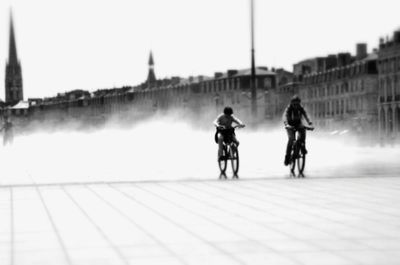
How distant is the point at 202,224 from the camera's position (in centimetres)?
975

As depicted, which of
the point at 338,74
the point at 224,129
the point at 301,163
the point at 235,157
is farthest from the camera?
the point at 338,74

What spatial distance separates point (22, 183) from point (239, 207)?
20.7ft

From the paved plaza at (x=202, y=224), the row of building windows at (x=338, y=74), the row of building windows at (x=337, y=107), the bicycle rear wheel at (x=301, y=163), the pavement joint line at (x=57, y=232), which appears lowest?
the paved plaza at (x=202, y=224)

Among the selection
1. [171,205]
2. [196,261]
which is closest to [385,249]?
[196,261]

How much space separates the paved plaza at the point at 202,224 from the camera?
7566 millimetres

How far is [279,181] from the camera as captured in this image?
16.3 meters

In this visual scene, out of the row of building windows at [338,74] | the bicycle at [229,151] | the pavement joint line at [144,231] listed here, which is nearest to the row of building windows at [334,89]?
the row of building windows at [338,74]

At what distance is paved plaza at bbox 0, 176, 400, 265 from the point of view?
757 centimetres

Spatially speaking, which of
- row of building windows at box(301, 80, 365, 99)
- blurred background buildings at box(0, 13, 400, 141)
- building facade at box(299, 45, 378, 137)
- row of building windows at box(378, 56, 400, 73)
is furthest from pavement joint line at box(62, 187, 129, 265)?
row of building windows at box(301, 80, 365, 99)

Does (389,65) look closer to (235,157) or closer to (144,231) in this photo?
(235,157)

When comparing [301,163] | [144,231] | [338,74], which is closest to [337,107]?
[338,74]

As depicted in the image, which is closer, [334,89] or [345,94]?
[345,94]

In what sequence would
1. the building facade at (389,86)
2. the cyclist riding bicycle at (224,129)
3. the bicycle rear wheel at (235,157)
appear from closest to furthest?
the bicycle rear wheel at (235,157) < the cyclist riding bicycle at (224,129) < the building facade at (389,86)

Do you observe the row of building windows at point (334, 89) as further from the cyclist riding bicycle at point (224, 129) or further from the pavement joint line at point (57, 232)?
the pavement joint line at point (57, 232)
